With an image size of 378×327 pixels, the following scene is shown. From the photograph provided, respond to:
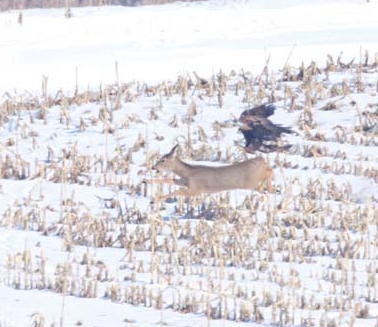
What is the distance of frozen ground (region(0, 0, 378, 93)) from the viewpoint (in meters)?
16.8

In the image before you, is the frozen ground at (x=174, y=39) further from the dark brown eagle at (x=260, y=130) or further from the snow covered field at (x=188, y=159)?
the dark brown eagle at (x=260, y=130)

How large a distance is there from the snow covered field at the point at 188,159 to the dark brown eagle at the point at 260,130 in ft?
0.48

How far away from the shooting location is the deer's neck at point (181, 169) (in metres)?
10.7

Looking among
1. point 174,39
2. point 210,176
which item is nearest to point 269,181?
point 210,176

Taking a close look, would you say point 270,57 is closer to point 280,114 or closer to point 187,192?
point 280,114

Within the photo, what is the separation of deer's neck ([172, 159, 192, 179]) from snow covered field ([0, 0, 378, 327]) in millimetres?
239

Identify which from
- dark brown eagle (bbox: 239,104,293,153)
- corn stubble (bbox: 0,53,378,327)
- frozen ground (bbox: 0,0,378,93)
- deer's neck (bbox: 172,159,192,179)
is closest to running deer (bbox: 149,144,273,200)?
deer's neck (bbox: 172,159,192,179)

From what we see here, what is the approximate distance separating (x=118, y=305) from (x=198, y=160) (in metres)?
4.99

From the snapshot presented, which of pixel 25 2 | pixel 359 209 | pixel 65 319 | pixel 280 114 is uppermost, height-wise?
pixel 25 2

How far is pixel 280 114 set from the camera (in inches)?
555

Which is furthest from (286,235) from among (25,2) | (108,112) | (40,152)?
(25,2)

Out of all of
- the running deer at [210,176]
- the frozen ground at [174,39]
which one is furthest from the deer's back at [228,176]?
the frozen ground at [174,39]

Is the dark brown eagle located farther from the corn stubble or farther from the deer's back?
the deer's back

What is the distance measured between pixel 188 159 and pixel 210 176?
1.87 metres
